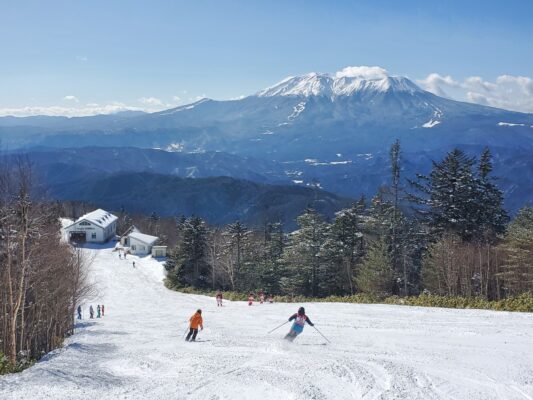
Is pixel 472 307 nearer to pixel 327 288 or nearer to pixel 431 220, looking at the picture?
pixel 431 220

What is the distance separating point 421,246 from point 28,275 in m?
33.3

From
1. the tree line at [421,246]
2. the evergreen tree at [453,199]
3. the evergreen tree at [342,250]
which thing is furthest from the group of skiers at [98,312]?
the evergreen tree at [453,199]

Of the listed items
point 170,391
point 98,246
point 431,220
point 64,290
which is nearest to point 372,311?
point 170,391

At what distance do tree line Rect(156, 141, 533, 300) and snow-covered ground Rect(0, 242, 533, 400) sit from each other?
39.2ft

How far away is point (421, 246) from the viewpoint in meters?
42.6

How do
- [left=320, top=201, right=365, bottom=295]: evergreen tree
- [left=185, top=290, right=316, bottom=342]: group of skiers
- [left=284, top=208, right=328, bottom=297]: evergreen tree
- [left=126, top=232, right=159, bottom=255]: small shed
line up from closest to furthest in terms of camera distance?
[left=185, top=290, right=316, bottom=342]: group of skiers < [left=320, top=201, right=365, bottom=295]: evergreen tree < [left=284, top=208, right=328, bottom=297]: evergreen tree < [left=126, top=232, right=159, bottom=255]: small shed

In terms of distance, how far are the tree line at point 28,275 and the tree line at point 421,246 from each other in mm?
18386

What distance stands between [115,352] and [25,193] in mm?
6114

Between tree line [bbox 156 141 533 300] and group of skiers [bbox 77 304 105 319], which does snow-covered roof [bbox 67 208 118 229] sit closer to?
tree line [bbox 156 141 533 300]

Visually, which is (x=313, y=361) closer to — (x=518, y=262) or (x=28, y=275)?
(x=28, y=275)

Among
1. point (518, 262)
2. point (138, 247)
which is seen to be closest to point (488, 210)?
point (518, 262)

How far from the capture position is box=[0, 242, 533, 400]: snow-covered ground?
11562 mm

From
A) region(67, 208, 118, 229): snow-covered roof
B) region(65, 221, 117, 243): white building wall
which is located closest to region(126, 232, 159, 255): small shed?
region(65, 221, 117, 243): white building wall

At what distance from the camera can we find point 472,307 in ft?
74.2
